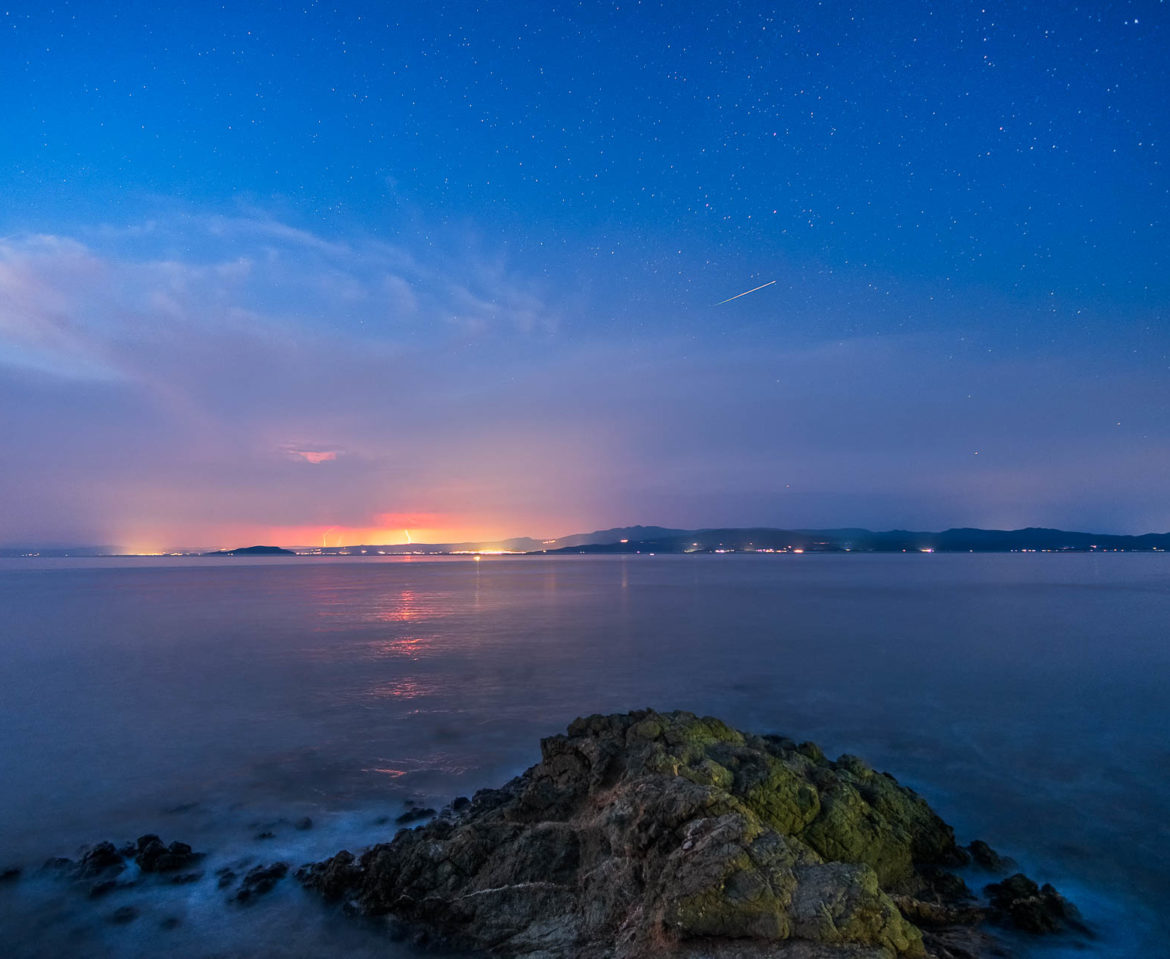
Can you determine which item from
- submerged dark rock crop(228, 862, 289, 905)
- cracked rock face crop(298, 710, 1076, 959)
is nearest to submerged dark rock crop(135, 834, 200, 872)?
submerged dark rock crop(228, 862, 289, 905)

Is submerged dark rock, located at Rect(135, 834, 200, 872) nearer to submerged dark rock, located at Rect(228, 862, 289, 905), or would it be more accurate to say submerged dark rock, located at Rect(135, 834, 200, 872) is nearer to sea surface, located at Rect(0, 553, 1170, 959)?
sea surface, located at Rect(0, 553, 1170, 959)

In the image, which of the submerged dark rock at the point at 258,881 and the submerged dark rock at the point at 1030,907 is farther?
the submerged dark rock at the point at 258,881

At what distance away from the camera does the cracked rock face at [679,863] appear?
524 centimetres

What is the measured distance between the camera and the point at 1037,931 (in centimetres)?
661

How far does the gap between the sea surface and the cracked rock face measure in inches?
30.2

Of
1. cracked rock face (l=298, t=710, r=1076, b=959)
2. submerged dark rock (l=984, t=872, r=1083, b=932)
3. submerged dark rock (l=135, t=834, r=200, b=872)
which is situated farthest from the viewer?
submerged dark rock (l=135, t=834, r=200, b=872)

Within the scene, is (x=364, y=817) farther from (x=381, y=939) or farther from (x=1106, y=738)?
(x=1106, y=738)

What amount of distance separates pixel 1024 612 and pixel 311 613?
40.3 metres

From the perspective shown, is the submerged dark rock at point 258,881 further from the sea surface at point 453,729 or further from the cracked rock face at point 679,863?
the cracked rock face at point 679,863

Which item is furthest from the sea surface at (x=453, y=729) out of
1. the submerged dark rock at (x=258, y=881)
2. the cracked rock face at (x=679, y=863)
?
the cracked rock face at (x=679, y=863)

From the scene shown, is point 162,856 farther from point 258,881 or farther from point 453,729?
point 453,729

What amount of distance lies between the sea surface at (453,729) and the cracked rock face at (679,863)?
77 cm

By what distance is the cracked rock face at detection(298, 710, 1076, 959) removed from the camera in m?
5.24

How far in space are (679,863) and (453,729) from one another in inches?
371
